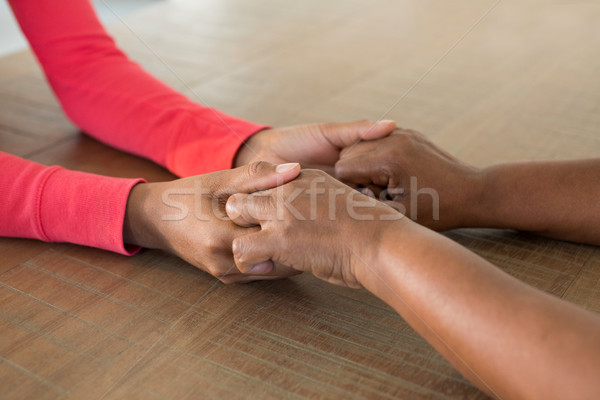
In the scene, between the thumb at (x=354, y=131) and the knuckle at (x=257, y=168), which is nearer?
the knuckle at (x=257, y=168)

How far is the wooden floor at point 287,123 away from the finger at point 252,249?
48 millimetres

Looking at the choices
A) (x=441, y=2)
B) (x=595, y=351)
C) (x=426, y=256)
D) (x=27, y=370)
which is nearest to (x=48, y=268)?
(x=27, y=370)

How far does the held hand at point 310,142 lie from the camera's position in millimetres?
717

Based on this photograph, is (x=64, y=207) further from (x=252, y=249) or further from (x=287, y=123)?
(x=287, y=123)

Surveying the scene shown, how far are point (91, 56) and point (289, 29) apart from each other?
1.77ft

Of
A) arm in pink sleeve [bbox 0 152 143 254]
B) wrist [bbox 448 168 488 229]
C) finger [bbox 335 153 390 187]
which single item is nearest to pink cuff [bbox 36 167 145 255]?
arm in pink sleeve [bbox 0 152 143 254]

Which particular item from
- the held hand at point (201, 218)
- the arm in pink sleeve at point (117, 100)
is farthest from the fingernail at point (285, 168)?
the arm in pink sleeve at point (117, 100)

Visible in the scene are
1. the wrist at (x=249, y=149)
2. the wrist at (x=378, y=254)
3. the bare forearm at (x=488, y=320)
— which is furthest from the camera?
the wrist at (x=249, y=149)

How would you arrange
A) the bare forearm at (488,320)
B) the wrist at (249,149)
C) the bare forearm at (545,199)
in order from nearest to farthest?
the bare forearm at (488,320)
the bare forearm at (545,199)
the wrist at (249,149)

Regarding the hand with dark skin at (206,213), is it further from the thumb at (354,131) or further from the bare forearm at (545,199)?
the bare forearm at (545,199)

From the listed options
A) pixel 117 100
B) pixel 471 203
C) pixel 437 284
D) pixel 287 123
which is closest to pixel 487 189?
pixel 471 203

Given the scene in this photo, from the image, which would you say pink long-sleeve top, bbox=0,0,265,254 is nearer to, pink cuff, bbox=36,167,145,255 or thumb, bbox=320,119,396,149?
pink cuff, bbox=36,167,145,255

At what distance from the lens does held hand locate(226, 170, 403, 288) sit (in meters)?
0.53

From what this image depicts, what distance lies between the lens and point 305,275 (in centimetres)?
64
